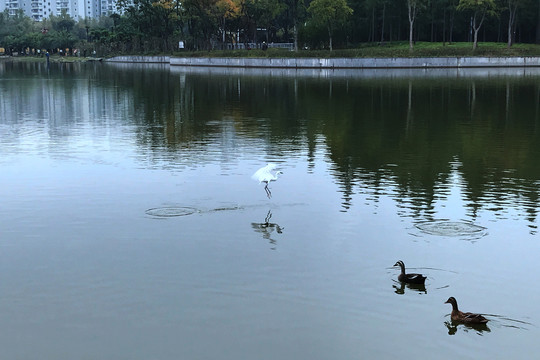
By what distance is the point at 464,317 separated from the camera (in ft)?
40.0

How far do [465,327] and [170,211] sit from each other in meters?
9.61

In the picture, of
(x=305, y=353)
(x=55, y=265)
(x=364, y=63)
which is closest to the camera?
(x=305, y=353)

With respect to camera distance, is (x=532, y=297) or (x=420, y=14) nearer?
(x=532, y=297)

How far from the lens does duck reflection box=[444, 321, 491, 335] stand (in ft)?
39.7

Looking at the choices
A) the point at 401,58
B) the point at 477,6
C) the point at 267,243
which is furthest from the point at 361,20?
the point at 267,243

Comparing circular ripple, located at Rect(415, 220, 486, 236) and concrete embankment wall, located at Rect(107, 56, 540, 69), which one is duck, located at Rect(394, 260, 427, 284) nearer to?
circular ripple, located at Rect(415, 220, 486, 236)

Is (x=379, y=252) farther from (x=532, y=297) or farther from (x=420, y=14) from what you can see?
(x=420, y=14)

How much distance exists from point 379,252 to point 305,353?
5220 mm

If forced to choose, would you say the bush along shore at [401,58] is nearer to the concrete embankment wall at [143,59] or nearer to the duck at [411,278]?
the concrete embankment wall at [143,59]

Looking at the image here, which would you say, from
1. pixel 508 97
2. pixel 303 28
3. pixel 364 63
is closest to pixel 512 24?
pixel 364 63

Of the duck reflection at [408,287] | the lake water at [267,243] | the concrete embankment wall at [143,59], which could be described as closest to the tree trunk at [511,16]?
the concrete embankment wall at [143,59]

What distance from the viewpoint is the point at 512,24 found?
11475 cm

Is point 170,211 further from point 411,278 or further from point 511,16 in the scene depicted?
point 511,16

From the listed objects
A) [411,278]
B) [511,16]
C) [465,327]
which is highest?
[511,16]
